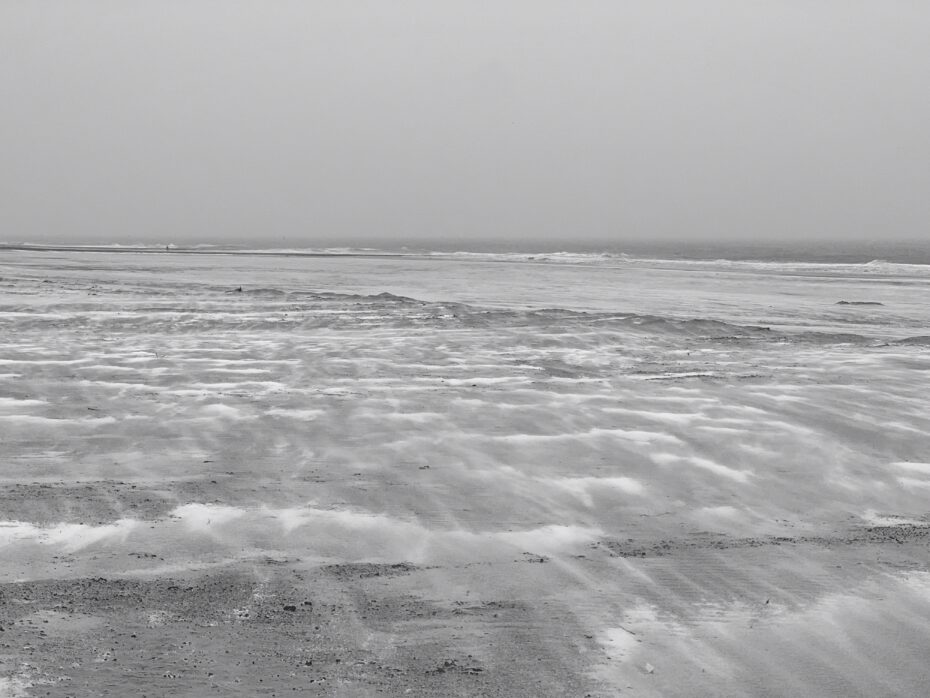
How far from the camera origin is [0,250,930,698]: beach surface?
3055 mm

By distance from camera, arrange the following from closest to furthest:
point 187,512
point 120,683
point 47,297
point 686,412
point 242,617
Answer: point 120,683 → point 242,617 → point 187,512 → point 686,412 → point 47,297

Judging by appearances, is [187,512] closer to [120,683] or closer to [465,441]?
[120,683]

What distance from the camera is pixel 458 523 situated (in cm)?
455

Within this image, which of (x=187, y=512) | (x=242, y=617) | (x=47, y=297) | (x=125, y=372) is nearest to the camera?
(x=242, y=617)

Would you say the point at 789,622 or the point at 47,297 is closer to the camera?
the point at 789,622

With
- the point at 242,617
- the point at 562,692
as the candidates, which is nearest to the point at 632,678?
the point at 562,692

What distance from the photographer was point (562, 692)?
2.88m

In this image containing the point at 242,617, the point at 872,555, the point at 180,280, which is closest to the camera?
the point at 242,617

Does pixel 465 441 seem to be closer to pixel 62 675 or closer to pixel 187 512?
pixel 187 512

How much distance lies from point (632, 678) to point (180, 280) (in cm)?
2285

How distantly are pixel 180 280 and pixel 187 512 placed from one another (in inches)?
814

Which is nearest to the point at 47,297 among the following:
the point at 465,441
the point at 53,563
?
the point at 465,441

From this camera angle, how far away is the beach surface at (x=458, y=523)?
305cm

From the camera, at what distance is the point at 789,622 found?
11.2ft
